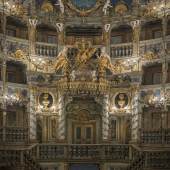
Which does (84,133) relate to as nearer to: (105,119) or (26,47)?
(105,119)

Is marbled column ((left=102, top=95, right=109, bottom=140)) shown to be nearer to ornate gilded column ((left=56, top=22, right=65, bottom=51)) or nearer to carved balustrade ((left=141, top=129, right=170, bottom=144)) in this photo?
carved balustrade ((left=141, top=129, right=170, bottom=144))

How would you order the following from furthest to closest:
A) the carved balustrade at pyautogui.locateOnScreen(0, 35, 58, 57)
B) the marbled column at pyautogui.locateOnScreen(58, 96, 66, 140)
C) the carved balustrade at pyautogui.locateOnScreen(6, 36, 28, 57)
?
the marbled column at pyautogui.locateOnScreen(58, 96, 66, 140) → the carved balustrade at pyautogui.locateOnScreen(0, 35, 58, 57) → the carved balustrade at pyautogui.locateOnScreen(6, 36, 28, 57)

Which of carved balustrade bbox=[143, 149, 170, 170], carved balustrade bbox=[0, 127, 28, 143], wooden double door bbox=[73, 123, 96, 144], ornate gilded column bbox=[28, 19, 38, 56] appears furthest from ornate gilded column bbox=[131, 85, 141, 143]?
ornate gilded column bbox=[28, 19, 38, 56]

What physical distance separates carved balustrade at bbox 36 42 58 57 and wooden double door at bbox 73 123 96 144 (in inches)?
243

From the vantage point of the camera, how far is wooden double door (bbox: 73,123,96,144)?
40.5 meters

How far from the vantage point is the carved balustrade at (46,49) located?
133ft

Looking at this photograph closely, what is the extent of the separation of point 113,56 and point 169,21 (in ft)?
17.5

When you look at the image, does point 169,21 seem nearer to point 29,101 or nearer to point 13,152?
point 29,101

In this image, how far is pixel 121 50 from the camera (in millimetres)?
40750

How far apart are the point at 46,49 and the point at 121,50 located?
6189mm

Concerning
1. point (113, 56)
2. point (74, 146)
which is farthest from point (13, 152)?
point (113, 56)

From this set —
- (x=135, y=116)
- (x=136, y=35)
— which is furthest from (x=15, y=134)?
(x=136, y=35)

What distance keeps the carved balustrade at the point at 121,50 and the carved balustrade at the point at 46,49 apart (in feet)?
15.6

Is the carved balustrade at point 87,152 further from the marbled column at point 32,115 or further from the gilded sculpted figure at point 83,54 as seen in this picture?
the gilded sculpted figure at point 83,54
